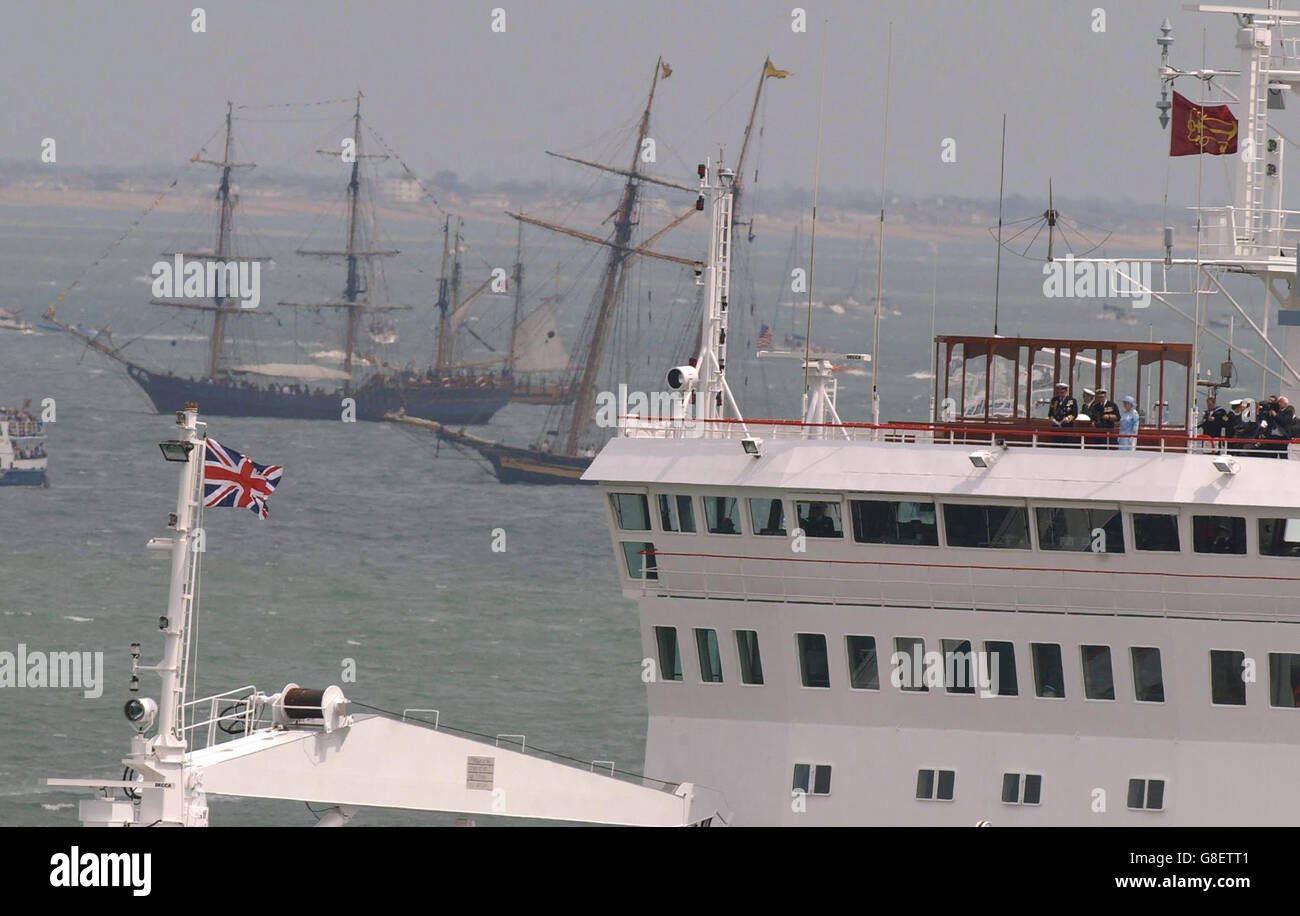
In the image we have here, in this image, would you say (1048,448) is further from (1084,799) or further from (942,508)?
(1084,799)

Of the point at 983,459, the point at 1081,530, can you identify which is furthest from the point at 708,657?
the point at 1081,530

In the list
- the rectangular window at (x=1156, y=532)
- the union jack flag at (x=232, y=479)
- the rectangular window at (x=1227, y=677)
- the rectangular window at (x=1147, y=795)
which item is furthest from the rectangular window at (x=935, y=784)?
the union jack flag at (x=232, y=479)

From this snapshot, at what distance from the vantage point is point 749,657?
34.3 m

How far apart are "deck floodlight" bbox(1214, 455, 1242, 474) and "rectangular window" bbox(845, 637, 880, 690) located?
5265 millimetres

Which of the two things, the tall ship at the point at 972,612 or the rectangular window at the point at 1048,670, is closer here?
the tall ship at the point at 972,612

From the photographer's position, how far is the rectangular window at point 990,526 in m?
32.8

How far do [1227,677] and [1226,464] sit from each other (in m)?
2.94

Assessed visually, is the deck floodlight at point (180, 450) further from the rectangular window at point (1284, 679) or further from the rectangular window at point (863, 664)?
the rectangular window at point (1284, 679)

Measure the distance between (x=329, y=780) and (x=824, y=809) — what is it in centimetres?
755

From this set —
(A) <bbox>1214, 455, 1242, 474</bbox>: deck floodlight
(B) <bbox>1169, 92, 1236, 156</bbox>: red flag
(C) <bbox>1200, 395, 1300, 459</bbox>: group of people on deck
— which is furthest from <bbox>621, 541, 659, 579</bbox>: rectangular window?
(B) <bbox>1169, 92, 1236, 156</bbox>: red flag

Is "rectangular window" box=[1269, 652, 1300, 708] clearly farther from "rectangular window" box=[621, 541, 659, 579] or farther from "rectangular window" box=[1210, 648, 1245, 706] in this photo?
"rectangular window" box=[621, 541, 659, 579]

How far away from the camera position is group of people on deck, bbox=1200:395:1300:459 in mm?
33344

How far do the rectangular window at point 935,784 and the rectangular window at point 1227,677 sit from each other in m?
3.71

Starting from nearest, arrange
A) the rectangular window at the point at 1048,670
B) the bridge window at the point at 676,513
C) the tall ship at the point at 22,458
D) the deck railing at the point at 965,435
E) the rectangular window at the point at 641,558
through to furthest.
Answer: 1. the deck railing at the point at 965,435
2. the rectangular window at the point at 1048,670
3. the bridge window at the point at 676,513
4. the rectangular window at the point at 641,558
5. the tall ship at the point at 22,458
